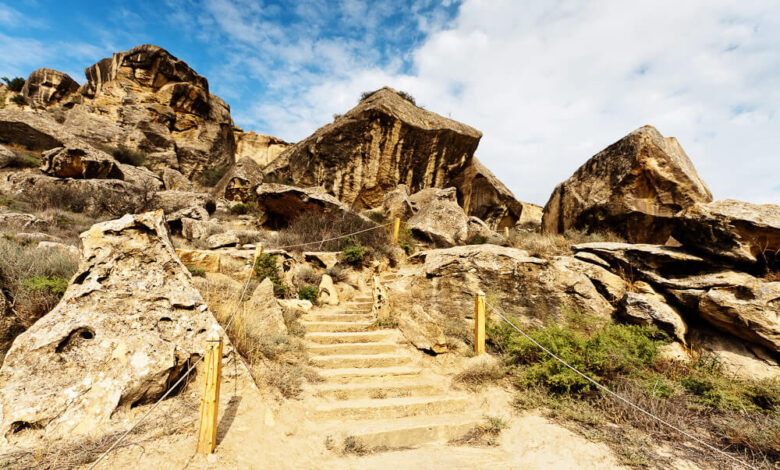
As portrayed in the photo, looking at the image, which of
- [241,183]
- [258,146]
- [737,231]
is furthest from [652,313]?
[258,146]

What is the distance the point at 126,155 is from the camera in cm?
1593

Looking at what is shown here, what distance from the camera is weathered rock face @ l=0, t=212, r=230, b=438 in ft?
8.31

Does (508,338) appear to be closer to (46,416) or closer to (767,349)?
(767,349)

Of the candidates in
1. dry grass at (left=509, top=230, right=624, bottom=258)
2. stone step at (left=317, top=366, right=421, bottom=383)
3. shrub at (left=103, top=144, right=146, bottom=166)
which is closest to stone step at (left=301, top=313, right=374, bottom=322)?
stone step at (left=317, top=366, right=421, bottom=383)

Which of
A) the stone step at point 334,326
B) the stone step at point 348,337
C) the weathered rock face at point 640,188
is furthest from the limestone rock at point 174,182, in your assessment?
the weathered rock face at point 640,188

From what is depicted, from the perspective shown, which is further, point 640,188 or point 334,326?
point 640,188

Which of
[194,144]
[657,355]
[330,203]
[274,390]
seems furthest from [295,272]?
[194,144]

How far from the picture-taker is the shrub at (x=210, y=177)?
19156mm

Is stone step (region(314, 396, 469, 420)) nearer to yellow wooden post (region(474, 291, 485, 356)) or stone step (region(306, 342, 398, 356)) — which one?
yellow wooden post (region(474, 291, 485, 356))

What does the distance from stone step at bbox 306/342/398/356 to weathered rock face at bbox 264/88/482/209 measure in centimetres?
881

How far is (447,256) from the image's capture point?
6766 millimetres

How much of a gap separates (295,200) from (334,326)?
Answer: 6.59 m

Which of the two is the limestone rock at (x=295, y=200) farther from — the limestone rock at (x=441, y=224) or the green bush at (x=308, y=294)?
the green bush at (x=308, y=294)

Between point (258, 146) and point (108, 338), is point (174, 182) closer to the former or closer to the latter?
point (108, 338)
